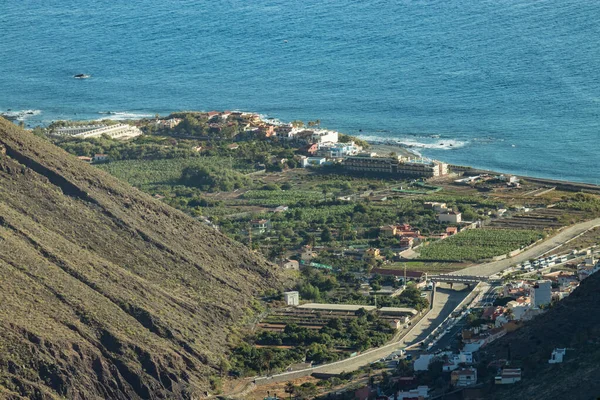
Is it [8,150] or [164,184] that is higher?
[8,150]

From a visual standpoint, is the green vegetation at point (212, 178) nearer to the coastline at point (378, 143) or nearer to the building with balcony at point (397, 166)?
the building with balcony at point (397, 166)

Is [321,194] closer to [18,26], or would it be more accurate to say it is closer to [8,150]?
[8,150]

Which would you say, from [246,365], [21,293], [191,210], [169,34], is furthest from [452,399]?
[169,34]

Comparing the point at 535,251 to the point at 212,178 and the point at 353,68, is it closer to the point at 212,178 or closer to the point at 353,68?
the point at 212,178

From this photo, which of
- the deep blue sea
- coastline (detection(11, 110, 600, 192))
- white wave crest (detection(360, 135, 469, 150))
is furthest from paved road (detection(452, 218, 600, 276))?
white wave crest (detection(360, 135, 469, 150))

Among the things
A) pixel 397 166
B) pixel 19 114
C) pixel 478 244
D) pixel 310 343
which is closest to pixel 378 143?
pixel 397 166

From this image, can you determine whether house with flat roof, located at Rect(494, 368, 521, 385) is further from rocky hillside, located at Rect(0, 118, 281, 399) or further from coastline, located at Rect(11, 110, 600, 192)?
coastline, located at Rect(11, 110, 600, 192)
